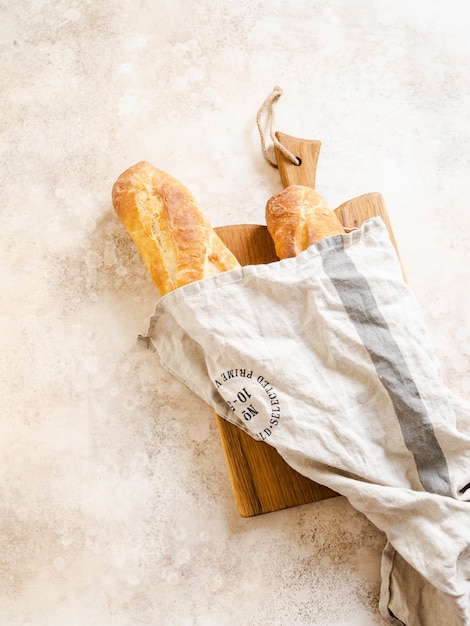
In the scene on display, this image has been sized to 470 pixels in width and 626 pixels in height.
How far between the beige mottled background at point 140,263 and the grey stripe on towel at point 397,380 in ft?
0.73

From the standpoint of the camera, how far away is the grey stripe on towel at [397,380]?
1032 mm

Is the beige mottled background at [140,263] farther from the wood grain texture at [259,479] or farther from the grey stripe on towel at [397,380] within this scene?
the grey stripe on towel at [397,380]

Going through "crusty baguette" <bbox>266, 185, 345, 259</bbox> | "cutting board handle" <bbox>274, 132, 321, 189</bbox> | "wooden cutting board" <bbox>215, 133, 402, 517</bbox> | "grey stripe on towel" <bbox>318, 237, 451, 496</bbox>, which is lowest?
"wooden cutting board" <bbox>215, 133, 402, 517</bbox>

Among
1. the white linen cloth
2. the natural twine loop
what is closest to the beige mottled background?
the natural twine loop

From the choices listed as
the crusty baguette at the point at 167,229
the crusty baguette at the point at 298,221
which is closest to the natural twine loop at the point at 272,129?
the crusty baguette at the point at 298,221

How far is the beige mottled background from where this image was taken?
1164 mm

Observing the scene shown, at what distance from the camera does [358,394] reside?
3.49 feet

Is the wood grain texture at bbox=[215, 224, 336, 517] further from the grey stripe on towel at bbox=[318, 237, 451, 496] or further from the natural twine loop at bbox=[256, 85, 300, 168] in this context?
the natural twine loop at bbox=[256, 85, 300, 168]

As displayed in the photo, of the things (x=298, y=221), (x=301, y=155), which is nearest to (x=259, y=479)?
(x=298, y=221)

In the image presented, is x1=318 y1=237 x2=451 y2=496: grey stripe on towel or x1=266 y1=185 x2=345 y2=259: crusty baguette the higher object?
x1=266 y1=185 x2=345 y2=259: crusty baguette

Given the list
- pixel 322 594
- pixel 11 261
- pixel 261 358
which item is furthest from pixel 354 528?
pixel 11 261

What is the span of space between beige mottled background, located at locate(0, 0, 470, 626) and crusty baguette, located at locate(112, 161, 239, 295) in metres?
0.13

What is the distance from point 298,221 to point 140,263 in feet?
1.22

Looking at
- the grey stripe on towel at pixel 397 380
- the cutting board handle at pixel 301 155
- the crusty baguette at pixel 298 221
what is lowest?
the grey stripe on towel at pixel 397 380
